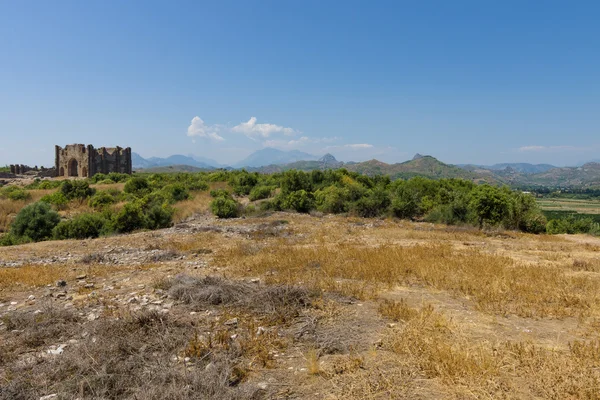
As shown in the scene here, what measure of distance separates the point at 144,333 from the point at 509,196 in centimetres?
2359

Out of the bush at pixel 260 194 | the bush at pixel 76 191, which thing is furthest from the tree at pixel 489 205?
the bush at pixel 76 191

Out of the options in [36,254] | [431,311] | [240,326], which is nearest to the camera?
[240,326]

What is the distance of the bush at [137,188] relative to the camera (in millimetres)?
30837

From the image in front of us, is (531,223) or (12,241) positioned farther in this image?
(531,223)

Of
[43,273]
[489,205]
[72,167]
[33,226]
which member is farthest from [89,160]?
[489,205]

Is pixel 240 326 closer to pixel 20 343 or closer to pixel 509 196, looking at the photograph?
pixel 20 343

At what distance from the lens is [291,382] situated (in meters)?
3.68

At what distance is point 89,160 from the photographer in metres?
58.1

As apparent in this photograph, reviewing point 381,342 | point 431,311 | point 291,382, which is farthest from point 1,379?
point 431,311

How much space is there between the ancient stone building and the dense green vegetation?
32.7 meters

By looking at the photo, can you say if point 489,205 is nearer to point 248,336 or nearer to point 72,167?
point 248,336

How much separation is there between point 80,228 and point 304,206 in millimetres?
14208

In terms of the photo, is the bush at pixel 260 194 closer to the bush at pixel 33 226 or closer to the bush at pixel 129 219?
the bush at pixel 129 219

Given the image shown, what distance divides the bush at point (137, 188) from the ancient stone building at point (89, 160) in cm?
3273
